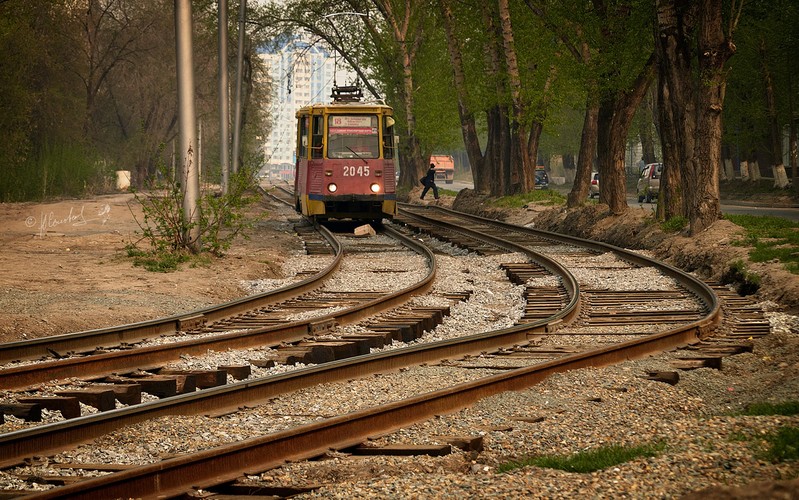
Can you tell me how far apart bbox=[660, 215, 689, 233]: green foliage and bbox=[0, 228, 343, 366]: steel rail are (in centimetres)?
1103

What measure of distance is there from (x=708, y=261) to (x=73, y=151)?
37243mm

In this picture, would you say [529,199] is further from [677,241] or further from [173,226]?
[173,226]

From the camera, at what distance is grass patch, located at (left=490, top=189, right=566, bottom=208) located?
3684 centimetres

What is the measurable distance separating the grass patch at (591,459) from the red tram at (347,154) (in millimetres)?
21094

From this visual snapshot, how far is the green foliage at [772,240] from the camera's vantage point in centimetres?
1731

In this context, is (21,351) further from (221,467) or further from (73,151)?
(73,151)

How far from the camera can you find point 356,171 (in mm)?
27859

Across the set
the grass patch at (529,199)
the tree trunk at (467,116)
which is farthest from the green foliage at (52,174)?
the grass patch at (529,199)

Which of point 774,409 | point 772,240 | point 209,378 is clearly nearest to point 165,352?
point 209,378

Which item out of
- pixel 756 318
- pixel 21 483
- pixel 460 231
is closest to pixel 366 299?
pixel 756 318

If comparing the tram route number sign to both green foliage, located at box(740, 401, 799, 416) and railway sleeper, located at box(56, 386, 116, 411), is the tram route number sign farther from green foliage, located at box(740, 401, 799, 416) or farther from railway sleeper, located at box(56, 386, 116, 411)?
green foliage, located at box(740, 401, 799, 416)

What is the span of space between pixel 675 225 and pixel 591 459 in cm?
1756

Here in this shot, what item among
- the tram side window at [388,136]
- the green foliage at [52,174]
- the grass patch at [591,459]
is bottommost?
the grass patch at [591,459]

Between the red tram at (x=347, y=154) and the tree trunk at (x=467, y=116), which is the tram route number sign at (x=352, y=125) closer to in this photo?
the red tram at (x=347, y=154)
